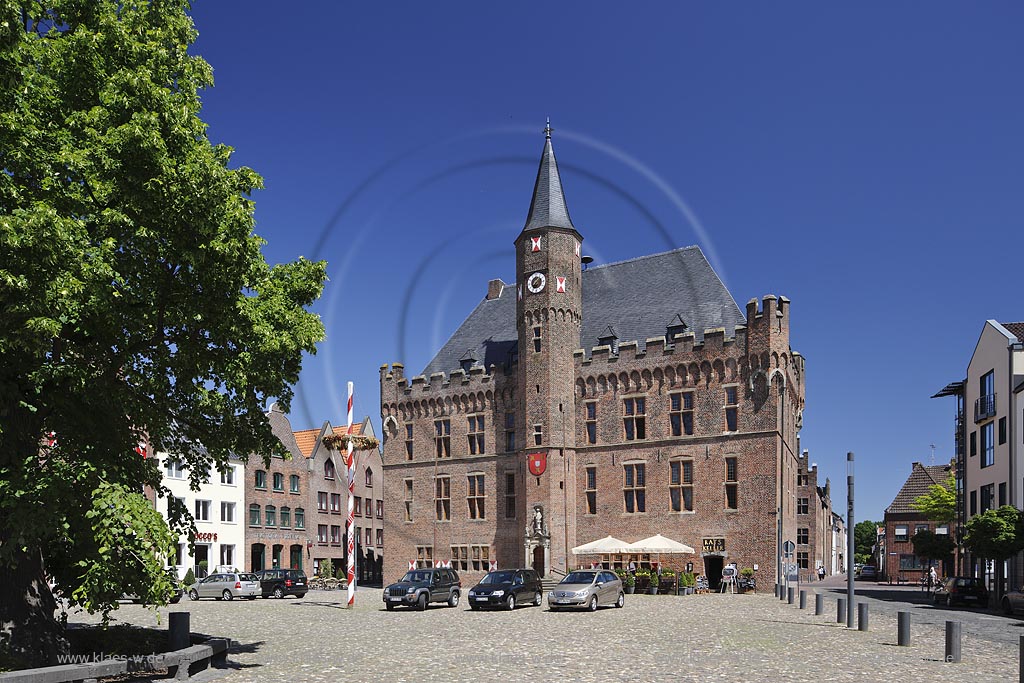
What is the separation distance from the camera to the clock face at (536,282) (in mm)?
60219

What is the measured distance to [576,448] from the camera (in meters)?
60.1

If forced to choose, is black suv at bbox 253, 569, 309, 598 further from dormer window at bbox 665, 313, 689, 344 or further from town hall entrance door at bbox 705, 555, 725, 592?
dormer window at bbox 665, 313, 689, 344

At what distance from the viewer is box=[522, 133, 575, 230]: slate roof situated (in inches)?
2415

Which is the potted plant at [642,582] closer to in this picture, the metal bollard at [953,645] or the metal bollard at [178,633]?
the metal bollard at [953,645]

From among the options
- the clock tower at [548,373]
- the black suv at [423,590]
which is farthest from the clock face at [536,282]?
the black suv at [423,590]

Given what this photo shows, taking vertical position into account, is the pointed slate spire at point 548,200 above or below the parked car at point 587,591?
above

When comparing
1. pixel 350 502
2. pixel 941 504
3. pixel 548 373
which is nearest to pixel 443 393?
pixel 548 373

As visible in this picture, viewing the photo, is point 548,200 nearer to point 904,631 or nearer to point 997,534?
point 997,534

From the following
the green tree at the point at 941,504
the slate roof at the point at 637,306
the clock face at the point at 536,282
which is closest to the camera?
the slate roof at the point at 637,306

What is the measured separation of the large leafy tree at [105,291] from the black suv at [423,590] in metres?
19.3

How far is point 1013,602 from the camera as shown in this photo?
123ft

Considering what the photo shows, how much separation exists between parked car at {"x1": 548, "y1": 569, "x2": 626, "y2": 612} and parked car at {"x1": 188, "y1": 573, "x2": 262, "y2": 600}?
66.4 ft

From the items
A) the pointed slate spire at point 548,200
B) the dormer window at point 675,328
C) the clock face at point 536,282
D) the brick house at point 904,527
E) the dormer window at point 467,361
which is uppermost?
the pointed slate spire at point 548,200

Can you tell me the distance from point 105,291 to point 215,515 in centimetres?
5638
